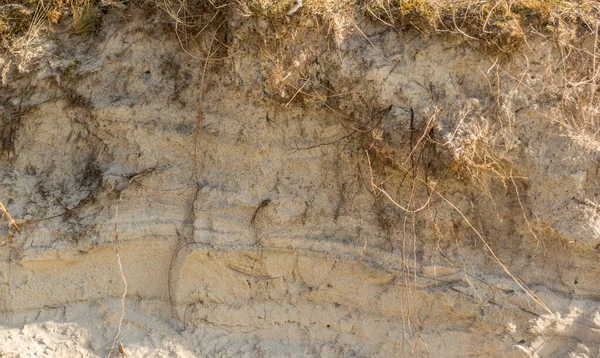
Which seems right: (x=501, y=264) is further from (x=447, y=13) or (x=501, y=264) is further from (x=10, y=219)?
(x=10, y=219)

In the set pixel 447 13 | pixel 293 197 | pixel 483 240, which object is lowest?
pixel 293 197

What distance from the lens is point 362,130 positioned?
10.5ft

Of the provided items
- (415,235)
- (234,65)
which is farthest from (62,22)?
(415,235)

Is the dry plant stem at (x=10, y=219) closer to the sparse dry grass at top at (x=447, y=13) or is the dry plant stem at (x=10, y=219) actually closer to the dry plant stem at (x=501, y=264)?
the sparse dry grass at top at (x=447, y=13)

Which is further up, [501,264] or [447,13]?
[447,13]

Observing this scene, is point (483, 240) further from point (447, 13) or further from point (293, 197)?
point (447, 13)

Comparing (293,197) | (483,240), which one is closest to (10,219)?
(293,197)

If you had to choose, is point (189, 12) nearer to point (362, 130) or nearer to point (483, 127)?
point (362, 130)

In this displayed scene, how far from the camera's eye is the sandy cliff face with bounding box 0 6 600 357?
10.1 feet

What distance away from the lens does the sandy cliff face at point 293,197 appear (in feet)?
10.1

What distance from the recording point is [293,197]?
3.28 metres

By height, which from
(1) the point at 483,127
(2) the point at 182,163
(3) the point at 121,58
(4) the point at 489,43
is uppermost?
(4) the point at 489,43

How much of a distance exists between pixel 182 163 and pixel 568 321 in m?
1.85

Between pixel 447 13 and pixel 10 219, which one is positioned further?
pixel 10 219
